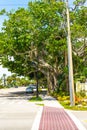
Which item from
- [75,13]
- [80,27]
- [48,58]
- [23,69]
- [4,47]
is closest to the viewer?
[80,27]

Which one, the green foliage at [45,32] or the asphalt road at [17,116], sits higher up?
the green foliage at [45,32]

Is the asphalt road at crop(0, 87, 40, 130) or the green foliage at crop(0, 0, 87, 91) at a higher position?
the green foliage at crop(0, 0, 87, 91)

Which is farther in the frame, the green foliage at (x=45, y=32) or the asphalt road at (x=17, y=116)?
the green foliage at (x=45, y=32)

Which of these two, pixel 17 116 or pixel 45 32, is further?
pixel 45 32

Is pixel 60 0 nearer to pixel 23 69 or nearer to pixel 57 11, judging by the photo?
pixel 57 11

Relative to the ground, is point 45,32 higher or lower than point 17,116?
higher

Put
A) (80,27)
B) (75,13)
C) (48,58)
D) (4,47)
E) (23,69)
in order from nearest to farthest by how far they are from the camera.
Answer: (80,27) < (75,13) < (4,47) < (48,58) < (23,69)

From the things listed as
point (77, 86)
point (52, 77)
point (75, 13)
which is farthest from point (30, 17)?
point (52, 77)

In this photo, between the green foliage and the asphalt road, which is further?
the green foliage

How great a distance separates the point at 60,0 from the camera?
1818 inches

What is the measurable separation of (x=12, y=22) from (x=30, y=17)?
2510 mm

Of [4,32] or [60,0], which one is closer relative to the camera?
[60,0]

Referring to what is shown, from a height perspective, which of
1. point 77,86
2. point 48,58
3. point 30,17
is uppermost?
point 30,17

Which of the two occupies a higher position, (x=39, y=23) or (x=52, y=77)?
(x=39, y=23)
